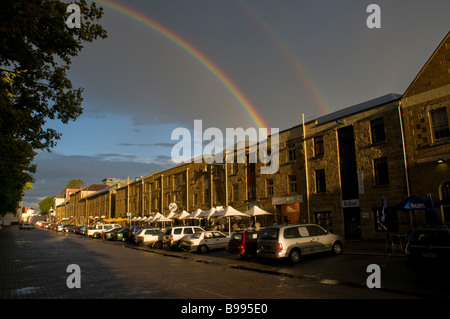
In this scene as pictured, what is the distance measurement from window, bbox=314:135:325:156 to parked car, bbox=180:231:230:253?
10156mm

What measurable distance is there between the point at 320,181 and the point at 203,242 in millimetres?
10619

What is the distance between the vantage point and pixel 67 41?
540 inches

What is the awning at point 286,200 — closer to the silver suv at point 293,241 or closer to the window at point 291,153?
the window at point 291,153

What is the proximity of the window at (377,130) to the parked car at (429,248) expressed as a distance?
1365cm

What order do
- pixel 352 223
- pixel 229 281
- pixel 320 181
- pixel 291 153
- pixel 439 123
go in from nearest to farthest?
pixel 229 281 → pixel 439 123 → pixel 352 223 → pixel 320 181 → pixel 291 153

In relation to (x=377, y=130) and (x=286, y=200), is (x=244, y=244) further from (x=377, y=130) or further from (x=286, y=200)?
(x=377, y=130)

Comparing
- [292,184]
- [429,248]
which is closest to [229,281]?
[429,248]

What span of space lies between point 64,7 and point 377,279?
48.9 feet

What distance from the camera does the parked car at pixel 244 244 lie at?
62.1 feet

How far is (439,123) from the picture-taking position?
20.1 metres
